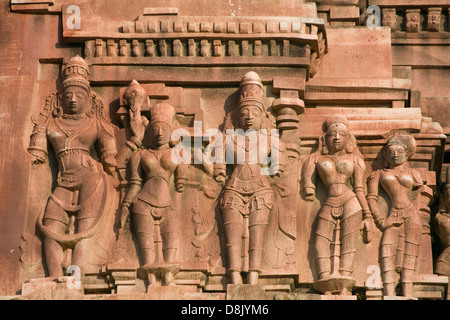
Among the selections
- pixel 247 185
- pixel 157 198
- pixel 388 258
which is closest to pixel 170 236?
pixel 157 198

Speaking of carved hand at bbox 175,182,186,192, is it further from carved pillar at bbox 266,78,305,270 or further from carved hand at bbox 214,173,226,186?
carved pillar at bbox 266,78,305,270

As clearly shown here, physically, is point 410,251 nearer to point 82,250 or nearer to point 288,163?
point 288,163

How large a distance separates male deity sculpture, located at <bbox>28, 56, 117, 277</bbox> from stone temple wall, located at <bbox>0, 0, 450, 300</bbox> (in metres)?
0.03

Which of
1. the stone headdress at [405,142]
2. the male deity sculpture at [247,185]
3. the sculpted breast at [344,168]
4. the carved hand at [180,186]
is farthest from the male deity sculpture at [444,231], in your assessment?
the carved hand at [180,186]

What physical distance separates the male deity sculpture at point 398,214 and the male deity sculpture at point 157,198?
10.4ft

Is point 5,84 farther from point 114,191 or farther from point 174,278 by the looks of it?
point 174,278

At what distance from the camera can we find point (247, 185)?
2667cm

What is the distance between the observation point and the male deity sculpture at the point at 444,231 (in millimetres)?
27484

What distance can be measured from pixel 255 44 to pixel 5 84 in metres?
4.11

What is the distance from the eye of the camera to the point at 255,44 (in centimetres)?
2775

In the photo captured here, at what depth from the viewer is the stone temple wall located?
2633cm
